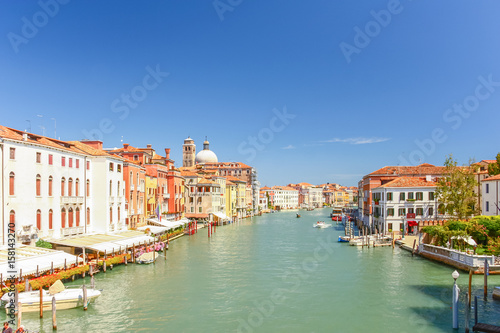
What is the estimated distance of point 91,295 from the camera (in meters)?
17.1

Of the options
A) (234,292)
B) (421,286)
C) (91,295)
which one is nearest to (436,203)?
(421,286)

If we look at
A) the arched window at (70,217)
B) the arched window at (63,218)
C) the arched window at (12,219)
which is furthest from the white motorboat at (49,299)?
the arched window at (70,217)

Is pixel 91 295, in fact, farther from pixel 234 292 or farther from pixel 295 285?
pixel 295 285

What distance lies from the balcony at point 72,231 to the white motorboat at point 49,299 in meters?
9.47

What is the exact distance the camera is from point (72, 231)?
Result: 88.6 feet

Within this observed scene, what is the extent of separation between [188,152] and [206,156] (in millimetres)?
4798

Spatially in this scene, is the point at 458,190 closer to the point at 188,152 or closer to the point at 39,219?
the point at 39,219

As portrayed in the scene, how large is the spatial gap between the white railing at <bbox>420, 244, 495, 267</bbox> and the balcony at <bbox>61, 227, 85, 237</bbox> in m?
23.1

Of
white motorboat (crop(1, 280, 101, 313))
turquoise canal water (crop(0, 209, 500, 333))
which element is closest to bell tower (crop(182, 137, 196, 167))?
turquoise canal water (crop(0, 209, 500, 333))

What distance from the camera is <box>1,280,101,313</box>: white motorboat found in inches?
627

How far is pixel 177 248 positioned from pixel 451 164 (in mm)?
23967

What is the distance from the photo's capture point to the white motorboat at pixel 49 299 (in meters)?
15.9

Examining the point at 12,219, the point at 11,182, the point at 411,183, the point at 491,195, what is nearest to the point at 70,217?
the point at 12,219

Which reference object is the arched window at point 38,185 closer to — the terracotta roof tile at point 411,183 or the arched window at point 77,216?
the arched window at point 77,216
